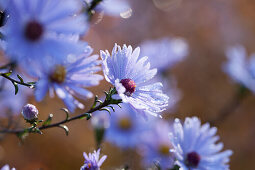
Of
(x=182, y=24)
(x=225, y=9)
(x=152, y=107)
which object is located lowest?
(x=152, y=107)

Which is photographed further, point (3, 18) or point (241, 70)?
point (241, 70)

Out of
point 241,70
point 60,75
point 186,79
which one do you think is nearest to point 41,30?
point 60,75

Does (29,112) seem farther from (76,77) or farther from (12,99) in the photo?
(12,99)

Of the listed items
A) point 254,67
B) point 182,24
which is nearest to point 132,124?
point 254,67

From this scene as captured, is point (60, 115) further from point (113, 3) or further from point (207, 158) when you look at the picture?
point (207, 158)

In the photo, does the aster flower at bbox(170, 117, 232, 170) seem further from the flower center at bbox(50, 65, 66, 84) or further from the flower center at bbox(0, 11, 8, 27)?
the flower center at bbox(0, 11, 8, 27)

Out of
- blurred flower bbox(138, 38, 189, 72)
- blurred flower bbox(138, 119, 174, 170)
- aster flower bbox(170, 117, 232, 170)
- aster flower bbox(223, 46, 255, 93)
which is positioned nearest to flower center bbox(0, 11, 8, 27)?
aster flower bbox(170, 117, 232, 170)
